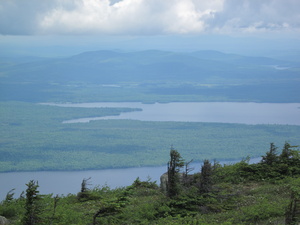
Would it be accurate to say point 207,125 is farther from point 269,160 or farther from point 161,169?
point 269,160

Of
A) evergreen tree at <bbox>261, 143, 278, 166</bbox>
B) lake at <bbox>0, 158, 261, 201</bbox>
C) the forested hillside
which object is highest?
evergreen tree at <bbox>261, 143, 278, 166</bbox>

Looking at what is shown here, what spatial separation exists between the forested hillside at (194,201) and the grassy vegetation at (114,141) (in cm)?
9169

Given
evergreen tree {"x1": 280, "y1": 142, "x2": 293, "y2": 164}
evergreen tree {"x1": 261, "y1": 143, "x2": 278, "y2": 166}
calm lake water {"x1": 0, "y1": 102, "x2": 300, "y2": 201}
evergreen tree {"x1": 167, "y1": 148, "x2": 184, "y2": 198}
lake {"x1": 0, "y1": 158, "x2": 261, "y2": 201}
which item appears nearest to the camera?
evergreen tree {"x1": 167, "y1": 148, "x2": 184, "y2": 198}

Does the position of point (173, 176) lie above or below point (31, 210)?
above

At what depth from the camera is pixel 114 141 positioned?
13900 centimetres

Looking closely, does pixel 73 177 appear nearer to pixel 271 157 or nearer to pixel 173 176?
pixel 271 157

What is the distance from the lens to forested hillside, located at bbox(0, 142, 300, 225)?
11.4 metres

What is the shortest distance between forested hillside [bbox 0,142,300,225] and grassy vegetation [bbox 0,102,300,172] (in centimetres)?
9169

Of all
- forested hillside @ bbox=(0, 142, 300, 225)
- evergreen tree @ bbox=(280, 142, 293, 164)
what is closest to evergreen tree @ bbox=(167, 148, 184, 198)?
forested hillside @ bbox=(0, 142, 300, 225)

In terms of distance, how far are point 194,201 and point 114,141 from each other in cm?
12655

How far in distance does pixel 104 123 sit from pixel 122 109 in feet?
81.3

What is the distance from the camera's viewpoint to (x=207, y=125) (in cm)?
16438

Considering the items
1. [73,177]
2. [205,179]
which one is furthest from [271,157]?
[73,177]

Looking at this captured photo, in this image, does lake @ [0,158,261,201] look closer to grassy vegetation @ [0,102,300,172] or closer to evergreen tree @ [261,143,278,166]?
grassy vegetation @ [0,102,300,172]
